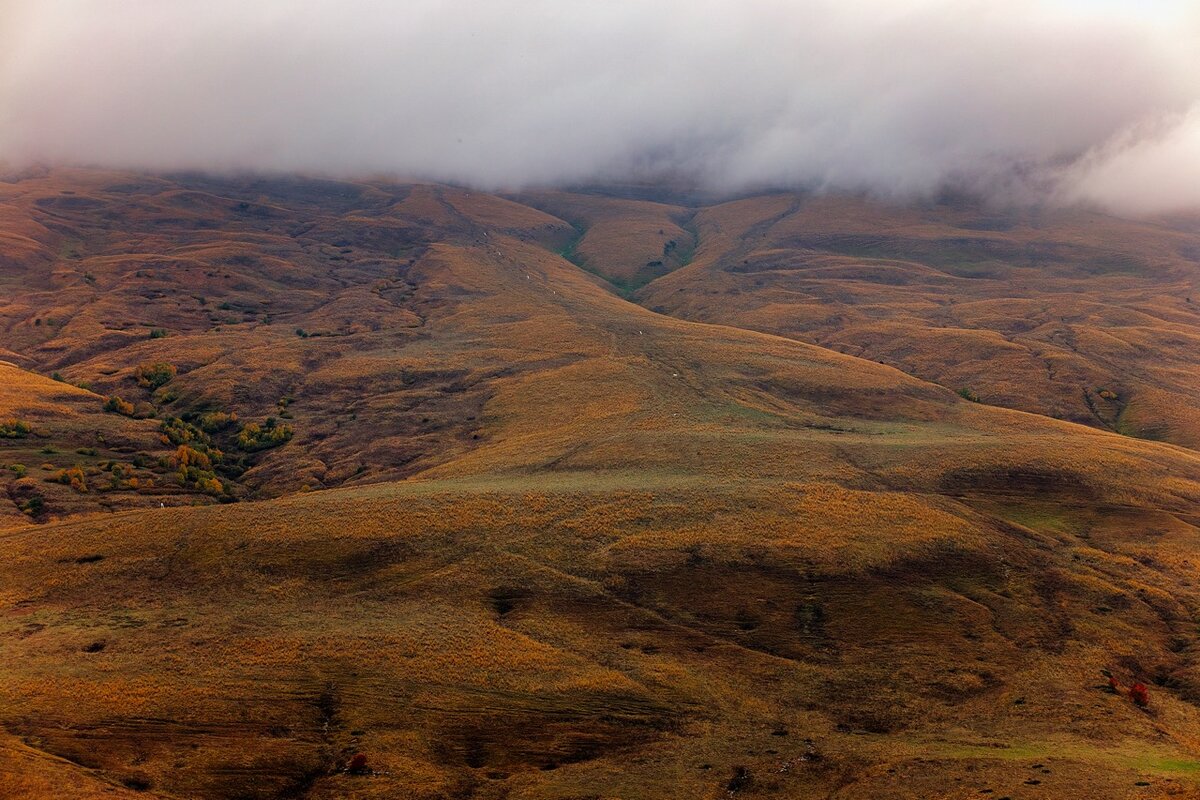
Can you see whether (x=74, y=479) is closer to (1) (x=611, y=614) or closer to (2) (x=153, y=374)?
(2) (x=153, y=374)

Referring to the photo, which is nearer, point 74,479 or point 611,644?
point 611,644

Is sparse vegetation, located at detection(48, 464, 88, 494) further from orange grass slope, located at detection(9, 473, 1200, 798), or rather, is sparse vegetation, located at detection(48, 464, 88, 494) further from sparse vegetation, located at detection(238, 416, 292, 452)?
sparse vegetation, located at detection(238, 416, 292, 452)

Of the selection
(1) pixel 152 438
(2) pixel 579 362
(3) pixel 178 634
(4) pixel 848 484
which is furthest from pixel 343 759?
(2) pixel 579 362

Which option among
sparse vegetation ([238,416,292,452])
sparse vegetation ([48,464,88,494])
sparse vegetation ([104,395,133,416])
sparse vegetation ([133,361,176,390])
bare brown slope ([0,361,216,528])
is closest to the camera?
bare brown slope ([0,361,216,528])

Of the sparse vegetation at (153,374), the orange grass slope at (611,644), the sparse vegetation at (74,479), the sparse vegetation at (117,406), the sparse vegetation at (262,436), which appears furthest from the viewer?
the sparse vegetation at (153,374)

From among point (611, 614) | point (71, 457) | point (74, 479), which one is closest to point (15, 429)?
point (71, 457)

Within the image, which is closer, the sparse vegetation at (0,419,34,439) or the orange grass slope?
the orange grass slope

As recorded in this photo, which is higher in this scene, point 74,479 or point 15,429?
point 15,429

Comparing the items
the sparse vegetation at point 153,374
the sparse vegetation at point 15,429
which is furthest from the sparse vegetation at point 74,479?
the sparse vegetation at point 153,374

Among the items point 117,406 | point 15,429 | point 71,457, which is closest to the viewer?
point 71,457

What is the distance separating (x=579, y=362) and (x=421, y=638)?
385ft

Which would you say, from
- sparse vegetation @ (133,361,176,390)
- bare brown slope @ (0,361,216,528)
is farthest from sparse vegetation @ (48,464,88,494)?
sparse vegetation @ (133,361,176,390)

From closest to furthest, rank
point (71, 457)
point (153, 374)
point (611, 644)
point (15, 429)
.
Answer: point (611, 644) → point (71, 457) → point (15, 429) → point (153, 374)

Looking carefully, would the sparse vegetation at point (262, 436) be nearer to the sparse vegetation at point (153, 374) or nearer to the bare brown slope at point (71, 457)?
the bare brown slope at point (71, 457)
